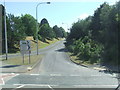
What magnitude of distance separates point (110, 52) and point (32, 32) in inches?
3190

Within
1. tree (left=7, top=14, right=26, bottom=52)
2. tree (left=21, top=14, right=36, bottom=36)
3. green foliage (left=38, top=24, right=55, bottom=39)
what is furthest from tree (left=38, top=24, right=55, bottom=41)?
tree (left=7, top=14, right=26, bottom=52)

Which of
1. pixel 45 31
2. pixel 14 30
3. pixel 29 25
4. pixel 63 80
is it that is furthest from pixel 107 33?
pixel 45 31

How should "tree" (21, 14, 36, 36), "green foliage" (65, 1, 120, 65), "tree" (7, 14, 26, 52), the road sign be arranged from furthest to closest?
"tree" (21, 14, 36, 36) < "tree" (7, 14, 26, 52) < the road sign < "green foliage" (65, 1, 120, 65)

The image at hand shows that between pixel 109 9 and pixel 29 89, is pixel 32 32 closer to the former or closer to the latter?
pixel 29 89

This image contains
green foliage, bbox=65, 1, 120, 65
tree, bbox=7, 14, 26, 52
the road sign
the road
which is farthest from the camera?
tree, bbox=7, 14, 26, 52

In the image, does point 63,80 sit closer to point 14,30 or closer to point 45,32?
point 14,30

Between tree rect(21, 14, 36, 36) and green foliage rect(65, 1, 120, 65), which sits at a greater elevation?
tree rect(21, 14, 36, 36)

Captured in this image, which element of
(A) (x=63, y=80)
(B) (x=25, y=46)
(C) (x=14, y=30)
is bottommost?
(A) (x=63, y=80)

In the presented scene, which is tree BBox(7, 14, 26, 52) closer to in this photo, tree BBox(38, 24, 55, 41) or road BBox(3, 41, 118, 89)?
tree BBox(38, 24, 55, 41)

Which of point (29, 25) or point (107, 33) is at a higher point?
point (29, 25)

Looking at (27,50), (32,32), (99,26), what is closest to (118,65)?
(99,26)

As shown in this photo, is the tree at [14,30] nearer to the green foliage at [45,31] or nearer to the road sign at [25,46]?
the green foliage at [45,31]

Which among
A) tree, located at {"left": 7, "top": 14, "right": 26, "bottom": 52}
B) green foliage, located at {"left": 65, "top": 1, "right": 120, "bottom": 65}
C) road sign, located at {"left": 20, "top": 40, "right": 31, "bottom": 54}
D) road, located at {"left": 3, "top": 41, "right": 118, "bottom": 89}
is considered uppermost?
tree, located at {"left": 7, "top": 14, "right": 26, "bottom": 52}

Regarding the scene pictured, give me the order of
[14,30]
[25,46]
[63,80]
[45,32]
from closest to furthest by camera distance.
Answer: [63,80]
[25,46]
[14,30]
[45,32]
